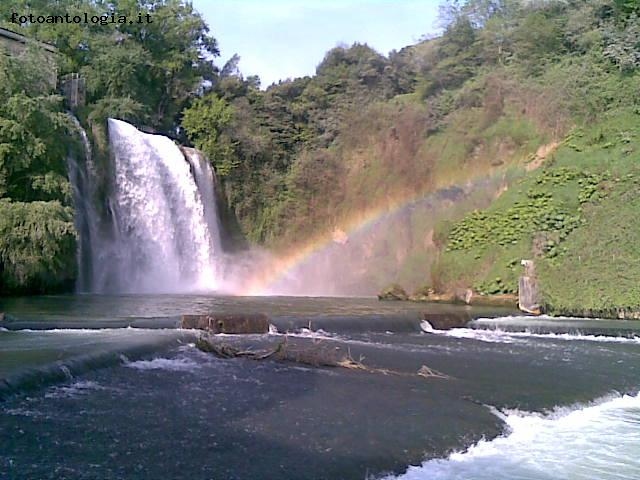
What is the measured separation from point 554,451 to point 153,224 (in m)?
27.8

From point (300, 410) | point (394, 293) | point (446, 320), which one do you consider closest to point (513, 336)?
point (446, 320)

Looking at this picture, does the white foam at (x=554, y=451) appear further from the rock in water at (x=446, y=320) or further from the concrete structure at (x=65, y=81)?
the concrete structure at (x=65, y=81)

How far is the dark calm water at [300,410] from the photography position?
8367 millimetres

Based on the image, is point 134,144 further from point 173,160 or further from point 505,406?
point 505,406

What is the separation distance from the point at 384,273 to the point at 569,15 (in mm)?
17923

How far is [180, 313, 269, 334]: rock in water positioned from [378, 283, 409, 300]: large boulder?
1438 cm

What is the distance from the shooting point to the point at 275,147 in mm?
45625

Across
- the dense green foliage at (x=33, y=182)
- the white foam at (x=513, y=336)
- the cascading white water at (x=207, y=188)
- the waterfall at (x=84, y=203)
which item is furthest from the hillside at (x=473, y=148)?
the dense green foliage at (x=33, y=182)

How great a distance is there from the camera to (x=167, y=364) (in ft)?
44.0

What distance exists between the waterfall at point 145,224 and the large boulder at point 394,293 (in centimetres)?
929

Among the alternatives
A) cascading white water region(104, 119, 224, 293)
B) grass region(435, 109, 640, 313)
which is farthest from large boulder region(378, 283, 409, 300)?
cascading white water region(104, 119, 224, 293)

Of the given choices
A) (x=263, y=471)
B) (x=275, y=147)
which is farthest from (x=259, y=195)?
(x=263, y=471)

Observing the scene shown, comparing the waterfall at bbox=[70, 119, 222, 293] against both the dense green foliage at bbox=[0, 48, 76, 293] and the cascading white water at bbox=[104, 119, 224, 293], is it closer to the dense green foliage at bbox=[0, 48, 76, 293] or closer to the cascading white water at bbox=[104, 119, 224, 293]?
the cascading white water at bbox=[104, 119, 224, 293]

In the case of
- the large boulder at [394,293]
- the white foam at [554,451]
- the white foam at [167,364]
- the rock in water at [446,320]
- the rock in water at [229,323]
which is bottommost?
the white foam at [554,451]
